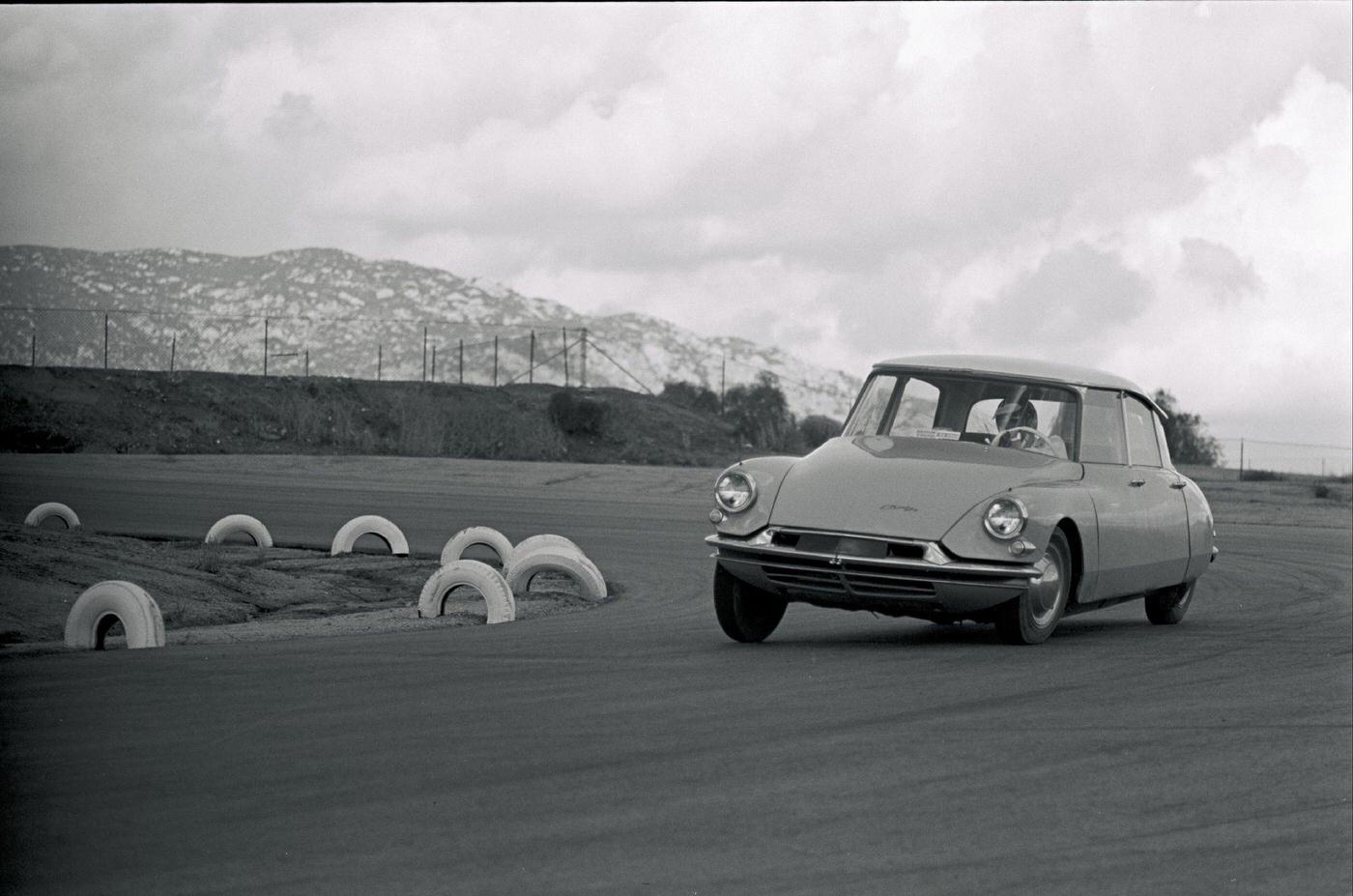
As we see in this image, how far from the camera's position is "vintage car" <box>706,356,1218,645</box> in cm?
785

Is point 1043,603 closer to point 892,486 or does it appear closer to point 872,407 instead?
point 892,486

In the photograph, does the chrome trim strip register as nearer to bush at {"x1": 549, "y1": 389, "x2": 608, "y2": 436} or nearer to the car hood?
the car hood

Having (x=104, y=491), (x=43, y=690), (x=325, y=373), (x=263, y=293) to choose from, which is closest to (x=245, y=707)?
(x=43, y=690)

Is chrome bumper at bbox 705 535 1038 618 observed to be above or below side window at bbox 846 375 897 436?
below

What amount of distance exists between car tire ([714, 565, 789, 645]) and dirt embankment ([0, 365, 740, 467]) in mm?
23066

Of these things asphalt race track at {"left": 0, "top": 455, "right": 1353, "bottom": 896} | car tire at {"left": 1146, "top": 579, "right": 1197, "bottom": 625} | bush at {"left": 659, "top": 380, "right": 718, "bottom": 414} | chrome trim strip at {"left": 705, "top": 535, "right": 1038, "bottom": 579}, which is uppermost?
bush at {"left": 659, "top": 380, "right": 718, "bottom": 414}

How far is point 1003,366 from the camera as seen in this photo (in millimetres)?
9414

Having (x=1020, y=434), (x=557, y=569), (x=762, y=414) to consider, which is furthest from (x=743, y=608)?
(x=762, y=414)

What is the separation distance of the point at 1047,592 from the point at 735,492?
5.69 ft

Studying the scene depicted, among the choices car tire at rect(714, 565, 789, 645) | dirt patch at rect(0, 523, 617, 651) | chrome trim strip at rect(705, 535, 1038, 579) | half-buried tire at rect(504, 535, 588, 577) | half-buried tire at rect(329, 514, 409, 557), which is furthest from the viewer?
half-buried tire at rect(329, 514, 409, 557)

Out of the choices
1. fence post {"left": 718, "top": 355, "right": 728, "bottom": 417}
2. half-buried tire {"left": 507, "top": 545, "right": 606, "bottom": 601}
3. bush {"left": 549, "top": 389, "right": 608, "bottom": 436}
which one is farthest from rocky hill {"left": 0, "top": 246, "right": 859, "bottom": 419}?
half-buried tire {"left": 507, "top": 545, "right": 606, "bottom": 601}

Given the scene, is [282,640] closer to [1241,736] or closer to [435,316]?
[1241,736]

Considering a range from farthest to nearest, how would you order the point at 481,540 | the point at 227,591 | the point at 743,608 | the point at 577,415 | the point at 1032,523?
the point at 577,415 < the point at 481,540 < the point at 227,591 < the point at 743,608 < the point at 1032,523

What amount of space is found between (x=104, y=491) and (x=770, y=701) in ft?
54.2
